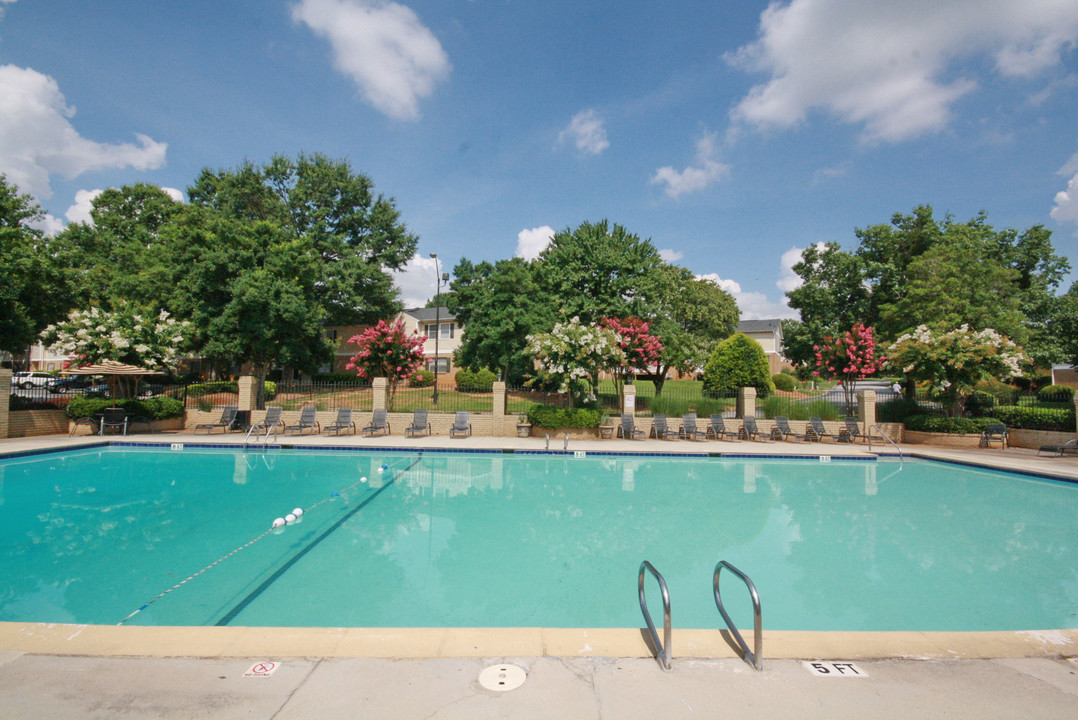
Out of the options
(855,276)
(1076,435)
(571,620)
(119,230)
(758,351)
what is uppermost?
(119,230)

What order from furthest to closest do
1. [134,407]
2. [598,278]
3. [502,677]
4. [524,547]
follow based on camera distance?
[598,278]
[134,407]
[524,547]
[502,677]

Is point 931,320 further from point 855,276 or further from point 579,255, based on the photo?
point 579,255

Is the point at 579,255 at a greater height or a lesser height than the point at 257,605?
greater

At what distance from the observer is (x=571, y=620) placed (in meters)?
5.33

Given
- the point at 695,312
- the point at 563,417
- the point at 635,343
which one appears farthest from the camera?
the point at 695,312

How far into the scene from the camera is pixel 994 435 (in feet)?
58.5

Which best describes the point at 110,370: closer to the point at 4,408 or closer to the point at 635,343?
the point at 4,408

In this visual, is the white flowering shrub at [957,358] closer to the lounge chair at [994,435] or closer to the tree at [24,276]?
the lounge chair at [994,435]

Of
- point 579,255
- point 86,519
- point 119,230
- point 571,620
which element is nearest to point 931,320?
point 579,255

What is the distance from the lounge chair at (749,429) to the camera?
1978 cm

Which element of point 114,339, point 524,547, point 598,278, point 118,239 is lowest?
point 524,547

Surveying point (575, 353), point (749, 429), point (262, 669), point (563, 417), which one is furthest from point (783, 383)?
point (262, 669)

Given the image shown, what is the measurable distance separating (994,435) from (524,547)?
18.9m

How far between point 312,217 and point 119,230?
13.6 meters
